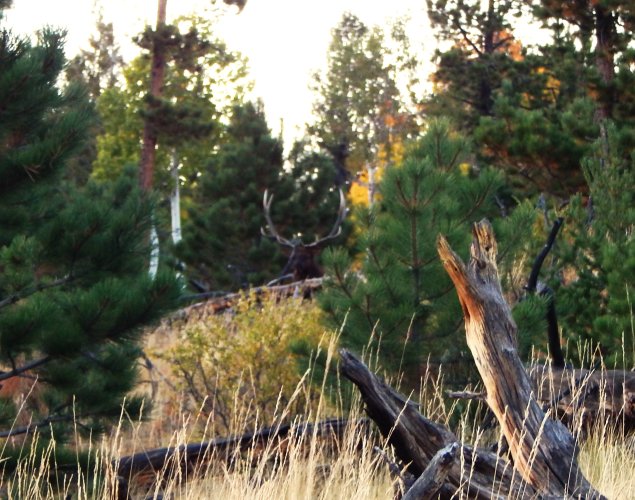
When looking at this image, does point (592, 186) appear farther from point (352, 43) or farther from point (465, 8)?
point (352, 43)

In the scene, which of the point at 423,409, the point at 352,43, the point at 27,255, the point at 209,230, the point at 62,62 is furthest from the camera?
the point at 352,43

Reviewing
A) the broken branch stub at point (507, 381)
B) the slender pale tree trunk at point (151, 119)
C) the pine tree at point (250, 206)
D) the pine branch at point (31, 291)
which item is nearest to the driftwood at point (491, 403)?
the broken branch stub at point (507, 381)

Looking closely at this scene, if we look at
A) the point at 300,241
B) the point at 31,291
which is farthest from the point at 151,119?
the point at 31,291

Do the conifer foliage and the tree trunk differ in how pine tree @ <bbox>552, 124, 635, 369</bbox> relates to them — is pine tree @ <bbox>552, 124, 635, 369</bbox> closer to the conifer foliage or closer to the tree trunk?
the conifer foliage

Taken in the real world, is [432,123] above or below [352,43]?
below

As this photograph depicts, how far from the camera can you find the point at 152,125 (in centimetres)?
2527

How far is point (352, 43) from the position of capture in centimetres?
4653

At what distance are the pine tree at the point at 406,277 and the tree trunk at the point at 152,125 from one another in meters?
16.9

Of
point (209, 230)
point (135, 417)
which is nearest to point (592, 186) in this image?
point (135, 417)

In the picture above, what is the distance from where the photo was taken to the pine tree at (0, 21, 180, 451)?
21.6ft

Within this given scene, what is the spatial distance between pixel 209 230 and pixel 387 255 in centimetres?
1469

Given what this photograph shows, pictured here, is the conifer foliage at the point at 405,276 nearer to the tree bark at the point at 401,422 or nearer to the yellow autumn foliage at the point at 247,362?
the yellow autumn foliage at the point at 247,362

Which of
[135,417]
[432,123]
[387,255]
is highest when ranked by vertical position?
[432,123]

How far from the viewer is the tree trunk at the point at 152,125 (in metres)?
24.5
